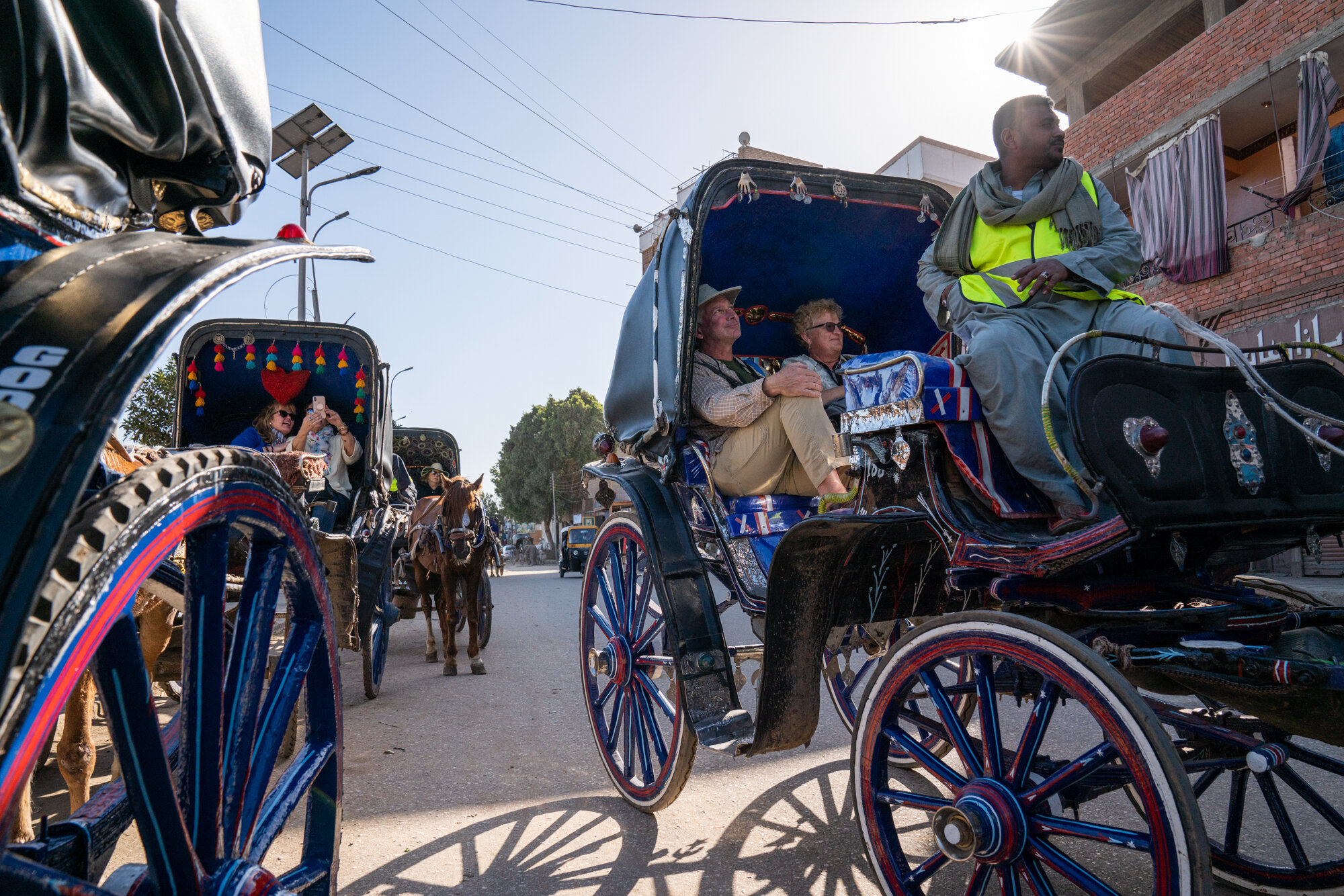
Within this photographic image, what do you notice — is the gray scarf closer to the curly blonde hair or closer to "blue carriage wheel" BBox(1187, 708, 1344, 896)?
→ the curly blonde hair

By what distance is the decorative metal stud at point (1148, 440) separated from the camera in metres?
1.85

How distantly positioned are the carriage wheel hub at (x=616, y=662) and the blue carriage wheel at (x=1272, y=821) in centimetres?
216

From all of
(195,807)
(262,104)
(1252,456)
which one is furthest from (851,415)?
(195,807)

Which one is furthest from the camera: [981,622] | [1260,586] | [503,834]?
[503,834]

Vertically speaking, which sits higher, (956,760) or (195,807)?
(195,807)

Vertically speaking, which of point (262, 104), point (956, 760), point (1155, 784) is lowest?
point (956, 760)

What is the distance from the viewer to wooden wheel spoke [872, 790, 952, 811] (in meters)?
1.94

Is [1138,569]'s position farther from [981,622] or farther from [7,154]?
[7,154]

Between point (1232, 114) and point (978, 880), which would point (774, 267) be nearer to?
point (978, 880)

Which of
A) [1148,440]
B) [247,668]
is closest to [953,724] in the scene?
[1148,440]

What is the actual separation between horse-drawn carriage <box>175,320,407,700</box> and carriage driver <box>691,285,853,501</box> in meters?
3.60

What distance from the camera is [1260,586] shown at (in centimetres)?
250

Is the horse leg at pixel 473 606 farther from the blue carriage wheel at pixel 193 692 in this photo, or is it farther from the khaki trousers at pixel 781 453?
the blue carriage wheel at pixel 193 692

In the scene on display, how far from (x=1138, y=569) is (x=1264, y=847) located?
4.72 ft
